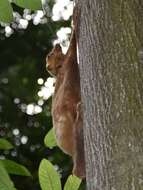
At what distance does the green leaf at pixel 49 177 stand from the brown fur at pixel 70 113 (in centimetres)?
21

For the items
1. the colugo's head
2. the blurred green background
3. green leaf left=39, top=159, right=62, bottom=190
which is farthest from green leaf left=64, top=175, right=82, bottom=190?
the blurred green background

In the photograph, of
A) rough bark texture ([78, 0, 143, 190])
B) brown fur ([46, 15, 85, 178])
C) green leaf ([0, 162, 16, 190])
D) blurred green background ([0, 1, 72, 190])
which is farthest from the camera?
blurred green background ([0, 1, 72, 190])

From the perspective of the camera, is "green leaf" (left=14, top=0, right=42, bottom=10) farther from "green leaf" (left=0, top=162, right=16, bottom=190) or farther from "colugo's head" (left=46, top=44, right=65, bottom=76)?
"green leaf" (left=0, top=162, right=16, bottom=190)

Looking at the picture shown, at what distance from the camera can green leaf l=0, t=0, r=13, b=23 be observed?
1281 mm

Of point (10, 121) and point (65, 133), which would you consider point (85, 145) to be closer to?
point (65, 133)

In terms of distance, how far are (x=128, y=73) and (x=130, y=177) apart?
0.16 m

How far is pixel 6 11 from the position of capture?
1.29m

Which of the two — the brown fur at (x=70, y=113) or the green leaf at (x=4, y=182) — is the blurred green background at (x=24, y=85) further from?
the brown fur at (x=70, y=113)

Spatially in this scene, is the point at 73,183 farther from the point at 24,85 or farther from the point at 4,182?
the point at 24,85

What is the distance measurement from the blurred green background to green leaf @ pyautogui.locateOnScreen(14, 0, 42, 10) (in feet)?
9.93

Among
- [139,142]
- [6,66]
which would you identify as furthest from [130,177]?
[6,66]

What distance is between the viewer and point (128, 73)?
0.91m

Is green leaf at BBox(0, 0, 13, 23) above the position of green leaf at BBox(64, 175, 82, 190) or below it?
above

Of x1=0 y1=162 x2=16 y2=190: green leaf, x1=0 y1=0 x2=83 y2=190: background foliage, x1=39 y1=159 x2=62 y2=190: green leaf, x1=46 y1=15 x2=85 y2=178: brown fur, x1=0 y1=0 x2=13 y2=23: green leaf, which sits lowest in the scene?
x1=0 y1=0 x2=83 y2=190: background foliage
